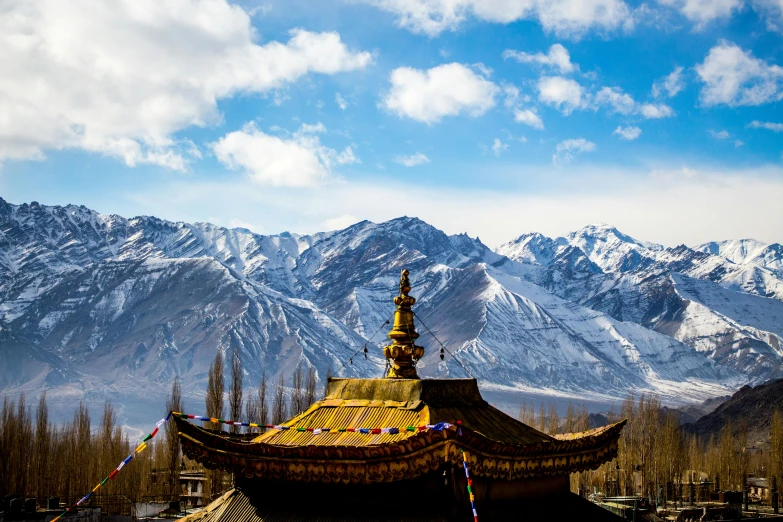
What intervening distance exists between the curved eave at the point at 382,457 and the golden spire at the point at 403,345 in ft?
5.84

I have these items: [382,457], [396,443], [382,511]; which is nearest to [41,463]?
[382,511]

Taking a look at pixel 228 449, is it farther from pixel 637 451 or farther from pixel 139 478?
pixel 637 451

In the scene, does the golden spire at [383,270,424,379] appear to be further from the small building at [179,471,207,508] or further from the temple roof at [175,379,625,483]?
the small building at [179,471,207,508]

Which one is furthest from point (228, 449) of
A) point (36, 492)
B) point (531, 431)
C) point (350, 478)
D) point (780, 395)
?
point (780, 395)

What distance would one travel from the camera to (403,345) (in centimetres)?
1102

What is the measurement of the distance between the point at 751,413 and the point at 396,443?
13260 centimetres

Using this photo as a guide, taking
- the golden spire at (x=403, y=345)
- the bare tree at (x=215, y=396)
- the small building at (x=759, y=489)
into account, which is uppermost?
the golden spire at (x=403, y=345)

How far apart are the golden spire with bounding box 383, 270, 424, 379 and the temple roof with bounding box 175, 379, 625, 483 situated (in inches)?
14.6

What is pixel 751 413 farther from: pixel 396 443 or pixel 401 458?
pixel 396 443

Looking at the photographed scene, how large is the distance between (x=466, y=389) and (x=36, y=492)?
55.9 metres

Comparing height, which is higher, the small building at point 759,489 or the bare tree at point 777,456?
the bare tree at point 777,456

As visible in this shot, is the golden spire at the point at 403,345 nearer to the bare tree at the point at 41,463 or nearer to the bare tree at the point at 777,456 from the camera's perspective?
the bare tree at the point at 41,463

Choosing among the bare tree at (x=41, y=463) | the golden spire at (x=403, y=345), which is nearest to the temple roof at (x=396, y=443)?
the golden spire at (x=403, y=345)

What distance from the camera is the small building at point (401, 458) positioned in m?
9.23
